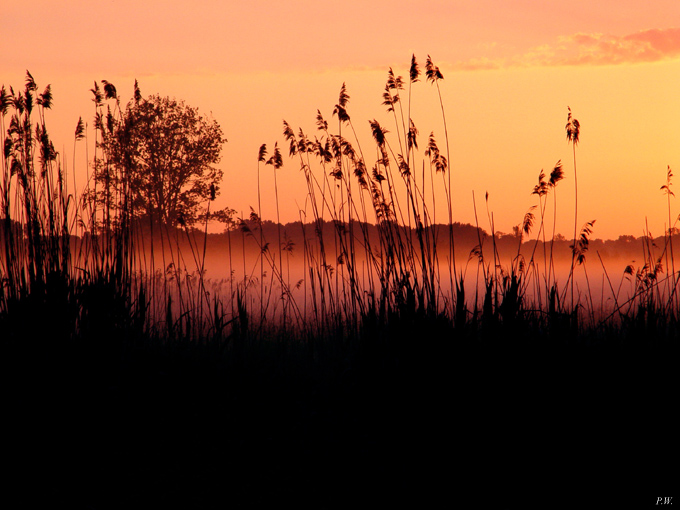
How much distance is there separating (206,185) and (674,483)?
19286 millimetres

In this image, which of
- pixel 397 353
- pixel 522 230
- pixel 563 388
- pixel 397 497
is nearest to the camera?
pixel 397 497

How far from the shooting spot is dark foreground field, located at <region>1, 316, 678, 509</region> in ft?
8.14

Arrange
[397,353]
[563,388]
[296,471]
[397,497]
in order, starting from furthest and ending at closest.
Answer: [397,353] < [563,388] < [296,471] < [397,497]

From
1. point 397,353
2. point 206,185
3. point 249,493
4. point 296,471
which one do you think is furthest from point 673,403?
point 206,185

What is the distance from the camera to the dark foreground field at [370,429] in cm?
248

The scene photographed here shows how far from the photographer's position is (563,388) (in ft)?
9.51

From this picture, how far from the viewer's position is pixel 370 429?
115 inches

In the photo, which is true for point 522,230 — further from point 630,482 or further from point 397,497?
point 397,497

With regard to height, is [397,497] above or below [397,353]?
below

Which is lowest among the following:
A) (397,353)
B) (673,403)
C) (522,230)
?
(673,403)

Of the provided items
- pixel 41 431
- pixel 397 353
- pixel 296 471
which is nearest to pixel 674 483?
pixel 397 353

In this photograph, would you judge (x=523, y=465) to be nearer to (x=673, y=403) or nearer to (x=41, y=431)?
(x=673, y=403)

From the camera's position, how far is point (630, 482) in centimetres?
248

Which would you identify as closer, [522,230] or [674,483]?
[674,483]
